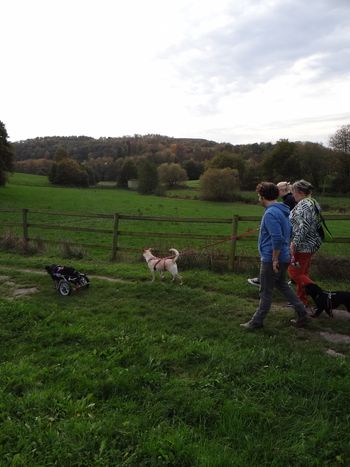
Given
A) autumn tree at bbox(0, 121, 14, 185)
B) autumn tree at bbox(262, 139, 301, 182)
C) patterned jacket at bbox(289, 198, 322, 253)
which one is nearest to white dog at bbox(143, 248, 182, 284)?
patterned jacket at bbox(289, 198, 322, 253)

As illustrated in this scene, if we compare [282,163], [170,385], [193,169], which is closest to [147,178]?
[282,163]

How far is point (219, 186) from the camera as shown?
55.9 metres

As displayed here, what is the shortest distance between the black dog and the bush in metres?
50.9

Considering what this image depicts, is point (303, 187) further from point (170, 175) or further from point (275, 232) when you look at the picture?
point (170, 175)

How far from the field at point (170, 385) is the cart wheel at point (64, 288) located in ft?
1.56

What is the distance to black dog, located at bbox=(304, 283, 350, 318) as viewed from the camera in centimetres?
558

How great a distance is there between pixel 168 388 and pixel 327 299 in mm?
2870

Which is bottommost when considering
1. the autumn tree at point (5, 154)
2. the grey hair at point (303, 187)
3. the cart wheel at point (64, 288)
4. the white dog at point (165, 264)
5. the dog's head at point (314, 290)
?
the cart wheel at point (64, 288)

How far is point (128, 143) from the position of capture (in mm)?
111875

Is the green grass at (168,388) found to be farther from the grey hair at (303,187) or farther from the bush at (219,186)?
the bush at (219,186)

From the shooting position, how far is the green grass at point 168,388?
3041 millimetres

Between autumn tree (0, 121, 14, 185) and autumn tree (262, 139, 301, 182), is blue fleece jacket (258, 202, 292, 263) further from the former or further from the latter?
autumn tree (262, 139, 301, 182)

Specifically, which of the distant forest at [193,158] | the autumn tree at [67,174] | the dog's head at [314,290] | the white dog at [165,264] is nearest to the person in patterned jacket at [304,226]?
the dog's head at [314,290]

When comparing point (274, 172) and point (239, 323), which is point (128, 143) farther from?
point (239, 323)
